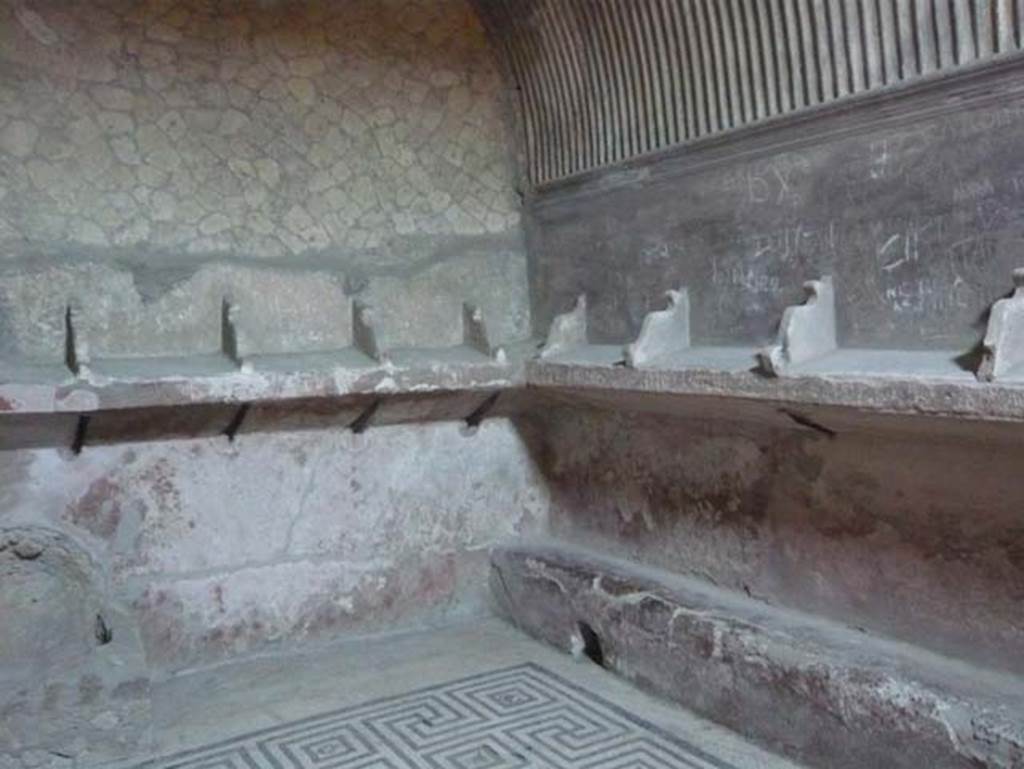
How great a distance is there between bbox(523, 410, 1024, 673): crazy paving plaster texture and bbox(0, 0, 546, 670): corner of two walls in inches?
28.2

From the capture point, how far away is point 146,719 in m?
3.48

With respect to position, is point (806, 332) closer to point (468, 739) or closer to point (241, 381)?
point (468, 739)

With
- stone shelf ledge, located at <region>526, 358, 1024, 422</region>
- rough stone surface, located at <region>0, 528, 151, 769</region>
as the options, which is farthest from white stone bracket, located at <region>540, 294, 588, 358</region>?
rough stone surface, located at <region>0, 528, 151, 769</region>

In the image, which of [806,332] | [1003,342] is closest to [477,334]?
[806,332]

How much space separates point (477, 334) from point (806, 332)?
1.86 m

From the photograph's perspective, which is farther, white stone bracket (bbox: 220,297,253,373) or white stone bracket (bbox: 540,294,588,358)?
white stone bracket (bbox: 540,294,588,358)

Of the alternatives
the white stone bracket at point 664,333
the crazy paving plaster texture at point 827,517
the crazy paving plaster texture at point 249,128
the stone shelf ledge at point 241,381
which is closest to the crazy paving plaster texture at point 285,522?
the stone shelf ledge at point 241,381

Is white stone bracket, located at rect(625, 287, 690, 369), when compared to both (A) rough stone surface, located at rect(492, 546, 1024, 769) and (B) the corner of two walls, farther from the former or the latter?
(B) the corner of two walls

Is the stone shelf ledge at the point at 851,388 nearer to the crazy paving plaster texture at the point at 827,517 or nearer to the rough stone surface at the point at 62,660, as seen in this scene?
the crazy paving plaster texture at the point at 827,517

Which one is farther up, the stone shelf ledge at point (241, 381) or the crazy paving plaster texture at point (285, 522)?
the stone shelf ledge at point (241, 381)

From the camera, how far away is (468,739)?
3621 millimetres

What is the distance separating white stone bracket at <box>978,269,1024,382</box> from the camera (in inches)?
103

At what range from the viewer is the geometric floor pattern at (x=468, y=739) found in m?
3.44

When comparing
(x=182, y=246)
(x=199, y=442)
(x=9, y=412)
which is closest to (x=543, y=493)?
(x=199, y=442)
